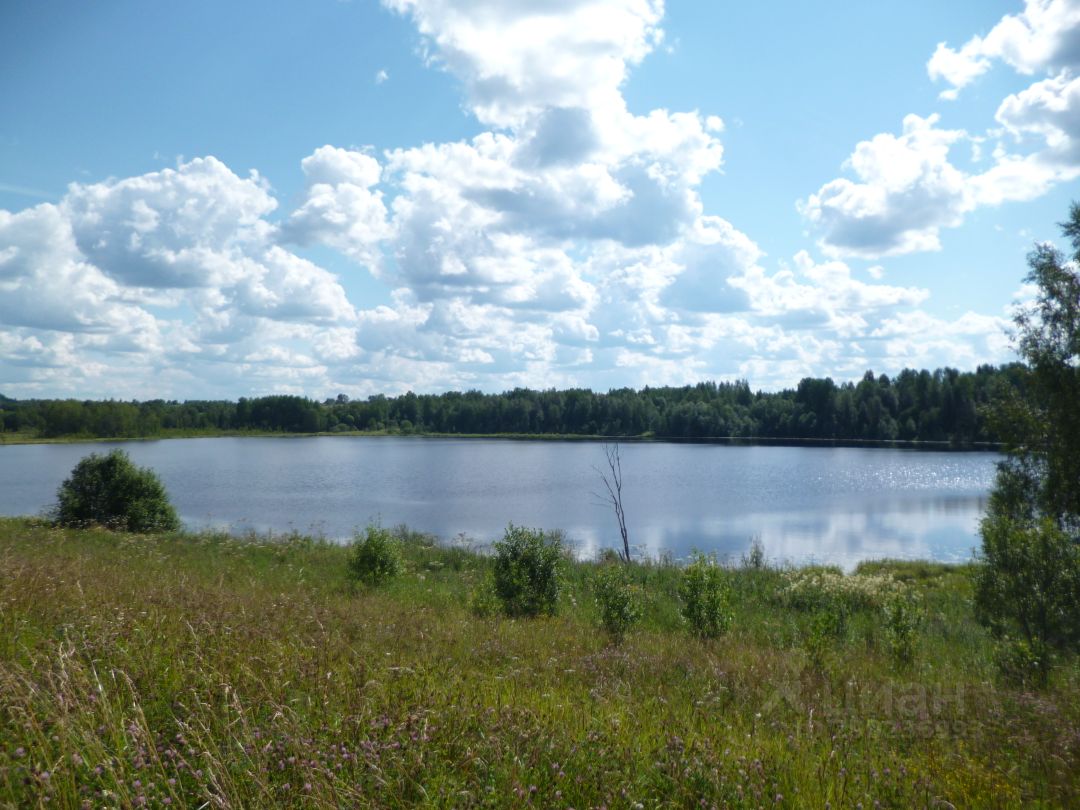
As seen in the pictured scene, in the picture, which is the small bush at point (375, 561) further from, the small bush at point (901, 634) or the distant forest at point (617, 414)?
the distant forest at point (617, 414)

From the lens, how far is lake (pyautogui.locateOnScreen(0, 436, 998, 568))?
3312cm

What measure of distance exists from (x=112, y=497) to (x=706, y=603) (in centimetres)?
2328

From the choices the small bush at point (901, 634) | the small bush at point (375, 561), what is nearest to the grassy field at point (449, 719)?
the small bush at point (901, 634)

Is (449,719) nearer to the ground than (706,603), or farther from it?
farther from it

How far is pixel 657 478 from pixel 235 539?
42.9m

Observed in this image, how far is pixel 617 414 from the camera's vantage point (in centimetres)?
14712

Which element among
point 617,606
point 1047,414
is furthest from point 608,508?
point 617,606

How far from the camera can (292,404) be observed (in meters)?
168

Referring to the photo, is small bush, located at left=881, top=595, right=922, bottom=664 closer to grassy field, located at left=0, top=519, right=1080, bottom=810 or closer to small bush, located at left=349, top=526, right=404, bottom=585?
grassy field, located at left=0, top=519, right=1080, bottom=810

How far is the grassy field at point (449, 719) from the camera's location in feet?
12.2

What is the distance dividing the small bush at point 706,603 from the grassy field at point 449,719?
2685 millimetres

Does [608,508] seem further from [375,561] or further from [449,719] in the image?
[449,719]

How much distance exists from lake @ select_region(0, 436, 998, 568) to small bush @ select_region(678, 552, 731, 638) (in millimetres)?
12669

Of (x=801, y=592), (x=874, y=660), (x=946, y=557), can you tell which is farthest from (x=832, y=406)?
(x=874, y=660)
